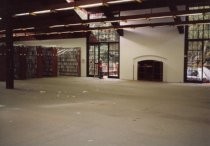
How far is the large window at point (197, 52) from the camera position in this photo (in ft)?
49.5

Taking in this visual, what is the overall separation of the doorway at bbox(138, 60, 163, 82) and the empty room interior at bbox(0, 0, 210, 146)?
0.05m

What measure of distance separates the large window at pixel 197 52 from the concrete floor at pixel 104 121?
5881 mm

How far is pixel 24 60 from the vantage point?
16.9 metres

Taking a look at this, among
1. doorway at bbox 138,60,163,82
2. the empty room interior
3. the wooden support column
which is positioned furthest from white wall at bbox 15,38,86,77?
the wooden support column

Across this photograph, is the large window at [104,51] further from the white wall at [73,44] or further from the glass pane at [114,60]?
the white wall at [73,44]

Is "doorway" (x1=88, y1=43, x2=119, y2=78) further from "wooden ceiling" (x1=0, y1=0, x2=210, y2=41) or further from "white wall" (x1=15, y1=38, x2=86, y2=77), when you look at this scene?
"wooden ceiling" (x1=0, y1=0, x2=210, y2=41)

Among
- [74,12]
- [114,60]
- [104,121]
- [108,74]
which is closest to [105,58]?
[114,60]

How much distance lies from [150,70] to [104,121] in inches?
419

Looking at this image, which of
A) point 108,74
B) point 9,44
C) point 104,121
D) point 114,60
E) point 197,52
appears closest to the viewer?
point 104,121

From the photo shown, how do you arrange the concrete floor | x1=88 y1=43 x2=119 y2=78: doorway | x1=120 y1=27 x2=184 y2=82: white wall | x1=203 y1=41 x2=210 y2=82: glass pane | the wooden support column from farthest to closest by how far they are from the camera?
x1=88 y1=43 x2=119 y2=78: doorway, x1=120 y1=27 x2=184 y2=82: white wall, x1=203 y1=41 x2=210 y2=82: glass pane, the wooden support column, the concrete floor

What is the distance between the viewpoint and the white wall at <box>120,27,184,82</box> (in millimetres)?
15609

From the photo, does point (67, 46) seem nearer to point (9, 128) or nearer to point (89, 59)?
point (89, 59)

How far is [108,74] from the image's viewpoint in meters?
18.3

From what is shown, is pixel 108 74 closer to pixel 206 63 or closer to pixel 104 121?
pixel 206 63
